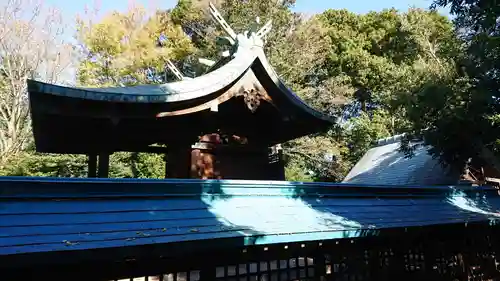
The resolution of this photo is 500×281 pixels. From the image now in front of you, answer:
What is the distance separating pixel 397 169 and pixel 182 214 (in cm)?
1478

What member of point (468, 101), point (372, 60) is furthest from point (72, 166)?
point (372, 60)

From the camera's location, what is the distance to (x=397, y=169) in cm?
1698

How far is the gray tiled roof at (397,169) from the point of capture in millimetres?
14533

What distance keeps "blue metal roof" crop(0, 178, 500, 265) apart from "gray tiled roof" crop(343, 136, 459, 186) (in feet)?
26.4

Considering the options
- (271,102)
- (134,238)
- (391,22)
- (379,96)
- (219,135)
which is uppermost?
(391,22)

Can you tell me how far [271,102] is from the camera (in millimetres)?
7723

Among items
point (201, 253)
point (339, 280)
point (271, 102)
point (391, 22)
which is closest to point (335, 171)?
point (391, 22)

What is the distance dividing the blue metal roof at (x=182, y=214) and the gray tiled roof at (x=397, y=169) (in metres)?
8.04

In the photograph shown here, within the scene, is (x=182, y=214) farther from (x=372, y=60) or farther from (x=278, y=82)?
(x=372, y=60)

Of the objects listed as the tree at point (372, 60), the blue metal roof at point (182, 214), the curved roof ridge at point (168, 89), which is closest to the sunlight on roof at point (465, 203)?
the blue metal roof at point (182, 214)

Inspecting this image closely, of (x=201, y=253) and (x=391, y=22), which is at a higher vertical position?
(x=391, y=22)

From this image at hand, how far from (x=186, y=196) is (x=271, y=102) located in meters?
3.68

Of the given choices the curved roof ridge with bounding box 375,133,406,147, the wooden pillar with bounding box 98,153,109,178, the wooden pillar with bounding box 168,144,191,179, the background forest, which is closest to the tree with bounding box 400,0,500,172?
the background forest

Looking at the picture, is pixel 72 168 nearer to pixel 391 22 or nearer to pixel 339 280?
pixel 339 280
